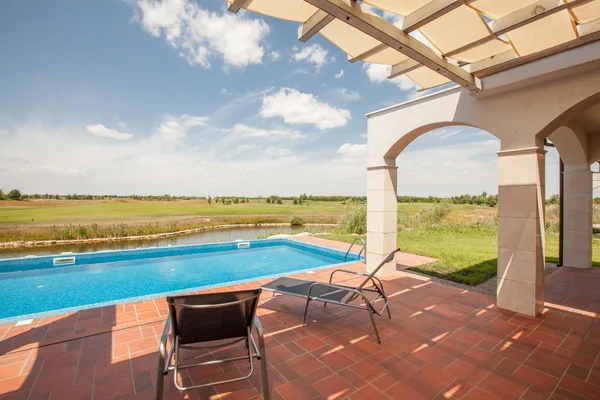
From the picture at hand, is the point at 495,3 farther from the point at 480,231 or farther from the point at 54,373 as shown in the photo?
the point at 480,231

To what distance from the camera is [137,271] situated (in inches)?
307

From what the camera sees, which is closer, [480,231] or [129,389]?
[129,389]

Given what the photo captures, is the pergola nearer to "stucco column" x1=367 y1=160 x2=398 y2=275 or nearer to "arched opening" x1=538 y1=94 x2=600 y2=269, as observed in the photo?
"stucco column" x1=367 y1=160 x2=398 y2=275

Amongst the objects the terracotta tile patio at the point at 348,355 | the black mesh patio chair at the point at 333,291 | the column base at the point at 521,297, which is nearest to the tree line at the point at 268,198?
the column base at the point at 521,297

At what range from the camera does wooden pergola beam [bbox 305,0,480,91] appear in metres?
2.13

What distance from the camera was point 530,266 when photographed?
383cm

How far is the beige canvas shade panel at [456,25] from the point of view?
2.38m

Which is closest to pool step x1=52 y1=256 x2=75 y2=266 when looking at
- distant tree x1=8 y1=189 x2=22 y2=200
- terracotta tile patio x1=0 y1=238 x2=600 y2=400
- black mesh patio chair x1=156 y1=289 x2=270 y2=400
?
terracotta tile patio x1=0 y1=238 x2=600 y2=400

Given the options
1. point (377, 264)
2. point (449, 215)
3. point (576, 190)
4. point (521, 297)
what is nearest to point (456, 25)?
point (521, 297)

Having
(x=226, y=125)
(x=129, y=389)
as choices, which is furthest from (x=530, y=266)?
(x=226, y=125)

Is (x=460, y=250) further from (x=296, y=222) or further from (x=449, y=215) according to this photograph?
(x=296, y=222)

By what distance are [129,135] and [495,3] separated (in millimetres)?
22328

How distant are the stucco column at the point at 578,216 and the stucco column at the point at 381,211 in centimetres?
464

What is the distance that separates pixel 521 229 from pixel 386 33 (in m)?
3.38
